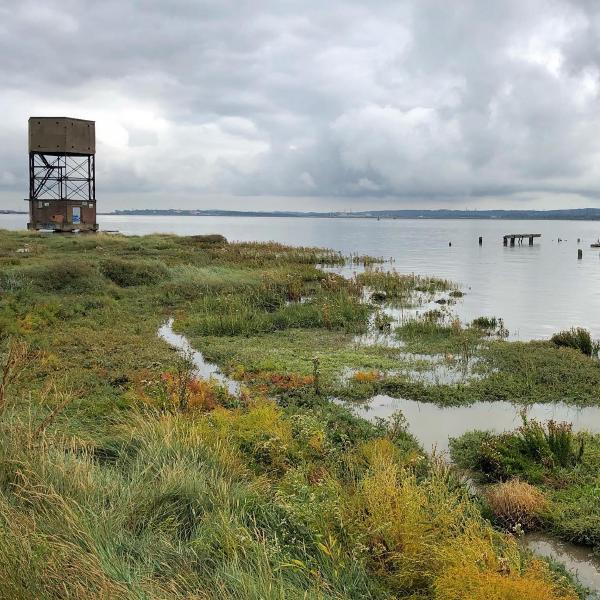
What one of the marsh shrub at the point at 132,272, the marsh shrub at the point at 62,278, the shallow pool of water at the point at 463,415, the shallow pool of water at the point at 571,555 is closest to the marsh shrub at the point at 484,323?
the shallow pool of water at the point at 463,415

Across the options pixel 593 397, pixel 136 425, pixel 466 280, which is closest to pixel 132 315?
pixel 136 425

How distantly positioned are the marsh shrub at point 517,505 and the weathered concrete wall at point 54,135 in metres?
49.7

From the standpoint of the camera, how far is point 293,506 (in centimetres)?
556

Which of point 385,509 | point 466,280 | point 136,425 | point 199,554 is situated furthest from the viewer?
point 466,280

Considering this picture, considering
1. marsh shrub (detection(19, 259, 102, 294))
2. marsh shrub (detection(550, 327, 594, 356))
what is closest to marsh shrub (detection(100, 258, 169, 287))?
marsh shrub (detection(19, 259, 102, 294))

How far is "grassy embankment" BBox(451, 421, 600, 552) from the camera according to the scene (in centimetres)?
739

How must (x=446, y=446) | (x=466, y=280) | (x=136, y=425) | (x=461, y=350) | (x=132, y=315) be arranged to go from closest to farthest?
(x=136, y=425) → (x=446, y=446) → (x=461, y=350) → (x=132, y=315) → (x=466, y=280)

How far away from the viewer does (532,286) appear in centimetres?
3806

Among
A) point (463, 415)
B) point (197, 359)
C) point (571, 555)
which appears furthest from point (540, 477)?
point (197, 359)

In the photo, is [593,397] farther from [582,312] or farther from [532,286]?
[532,286]

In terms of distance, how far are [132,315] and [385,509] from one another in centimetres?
1679

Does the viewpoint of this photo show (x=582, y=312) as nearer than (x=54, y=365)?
No

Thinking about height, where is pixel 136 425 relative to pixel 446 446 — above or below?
above

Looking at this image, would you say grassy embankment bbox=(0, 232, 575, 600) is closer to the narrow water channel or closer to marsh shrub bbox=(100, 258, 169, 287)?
the narrow water channel
